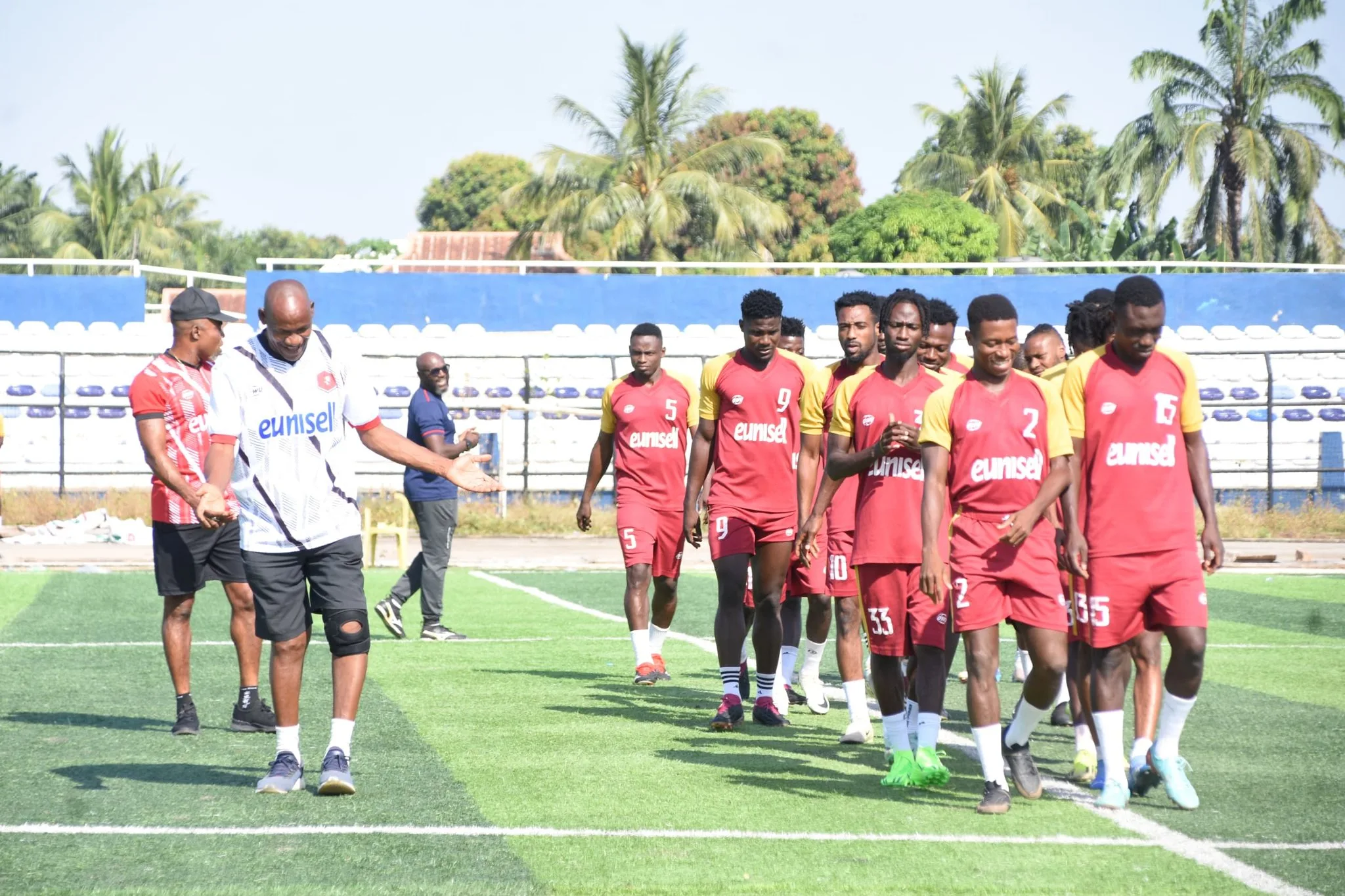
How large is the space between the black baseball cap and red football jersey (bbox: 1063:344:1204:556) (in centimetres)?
462

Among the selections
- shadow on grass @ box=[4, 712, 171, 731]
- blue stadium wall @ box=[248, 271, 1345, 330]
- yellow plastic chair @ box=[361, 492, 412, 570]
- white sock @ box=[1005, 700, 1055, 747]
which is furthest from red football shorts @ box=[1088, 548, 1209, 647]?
blue stadium wall @ box=[248, 271, 1345, 330]

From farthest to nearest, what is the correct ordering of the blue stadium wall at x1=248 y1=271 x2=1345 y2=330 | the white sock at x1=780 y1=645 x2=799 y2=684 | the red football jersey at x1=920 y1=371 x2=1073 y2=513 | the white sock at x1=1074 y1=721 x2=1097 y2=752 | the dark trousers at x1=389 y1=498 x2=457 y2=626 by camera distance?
the blue stadium wall at x1=248 y1=271 x2=1345 y2=330 → the dark trousers at x1=389 y1=498 x2=457 y2=626 → the white sock at x1=780 y1=645 x2=799 y2=684 → the white sock at x1=1074 y1=721 x2=1097 y2=752 → the red football jersey at x1=920 y1=371 x2=1073 y2=513

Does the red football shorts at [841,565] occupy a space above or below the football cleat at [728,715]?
above

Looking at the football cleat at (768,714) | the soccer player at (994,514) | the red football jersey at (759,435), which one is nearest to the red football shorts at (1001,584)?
the soccer player at (994,514)

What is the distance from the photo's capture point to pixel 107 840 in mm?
6031

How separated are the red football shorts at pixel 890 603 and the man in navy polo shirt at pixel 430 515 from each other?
19.2ft

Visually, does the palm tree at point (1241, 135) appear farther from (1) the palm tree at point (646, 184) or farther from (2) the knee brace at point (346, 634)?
(2) the knee brace at point (346, 634)

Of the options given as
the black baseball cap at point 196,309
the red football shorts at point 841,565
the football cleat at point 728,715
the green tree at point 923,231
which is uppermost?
the green tree at point 923,231

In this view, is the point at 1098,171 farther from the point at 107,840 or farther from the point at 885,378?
the point at 107,840

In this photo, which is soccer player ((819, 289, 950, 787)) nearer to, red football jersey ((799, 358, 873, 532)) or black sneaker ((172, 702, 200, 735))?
red football jersey ((799, 358, 873, 532))

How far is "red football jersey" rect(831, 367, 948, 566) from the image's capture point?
736cm

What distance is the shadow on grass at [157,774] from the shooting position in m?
7.21

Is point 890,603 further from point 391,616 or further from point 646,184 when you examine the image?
point 646,184

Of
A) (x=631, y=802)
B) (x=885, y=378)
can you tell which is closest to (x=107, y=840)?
(x=631, y=802)
